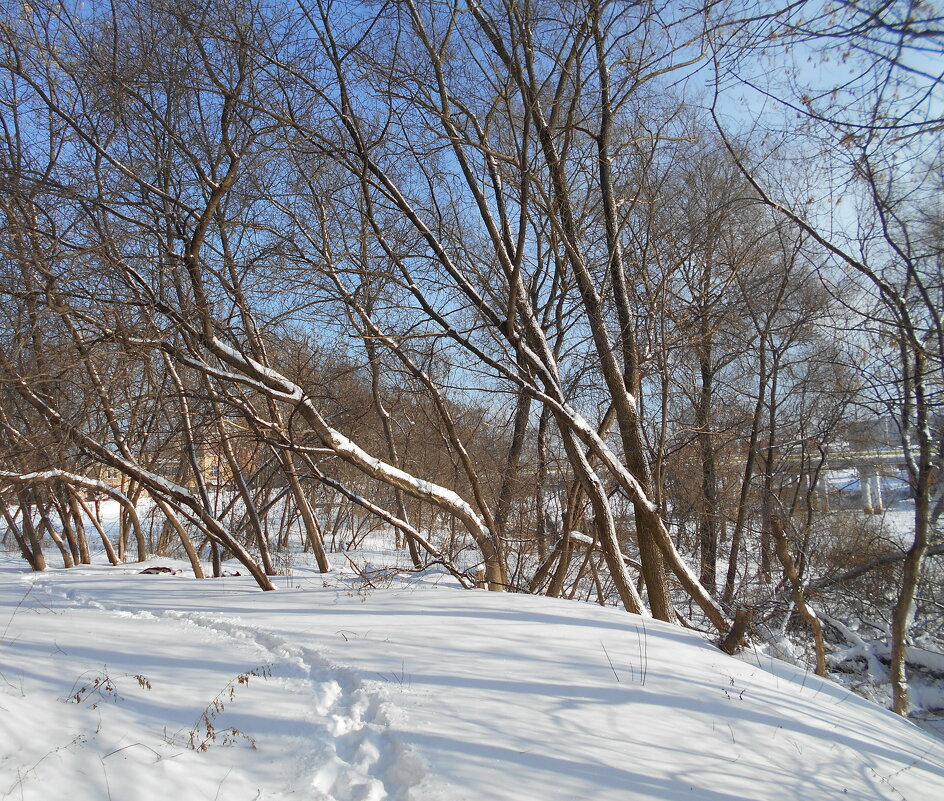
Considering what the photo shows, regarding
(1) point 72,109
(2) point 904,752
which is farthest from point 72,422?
(2) point 904,752

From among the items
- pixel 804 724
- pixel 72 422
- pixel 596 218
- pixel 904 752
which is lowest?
pixel 904 752

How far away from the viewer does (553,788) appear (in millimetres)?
2758

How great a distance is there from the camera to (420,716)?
3.31m

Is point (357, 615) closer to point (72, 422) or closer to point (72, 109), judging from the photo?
point (72, 422)

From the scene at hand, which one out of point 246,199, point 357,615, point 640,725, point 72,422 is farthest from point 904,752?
point 246,199

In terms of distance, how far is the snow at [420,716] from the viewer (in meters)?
2.75

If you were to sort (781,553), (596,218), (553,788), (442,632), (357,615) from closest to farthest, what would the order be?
1. (553,788)
2. (442,632)
3. (357,615)
4. (781,553)
5. (596,218)

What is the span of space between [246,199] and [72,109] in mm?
2225

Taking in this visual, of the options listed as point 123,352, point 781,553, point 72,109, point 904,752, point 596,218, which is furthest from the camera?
point 596,218

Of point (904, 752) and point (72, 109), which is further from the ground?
point (72, 109)

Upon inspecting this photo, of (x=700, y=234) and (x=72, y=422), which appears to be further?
(x=700, y=234)

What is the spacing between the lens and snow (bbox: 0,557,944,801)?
275 cm

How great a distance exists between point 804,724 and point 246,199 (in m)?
7.45

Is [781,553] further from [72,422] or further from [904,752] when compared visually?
[72,422]
